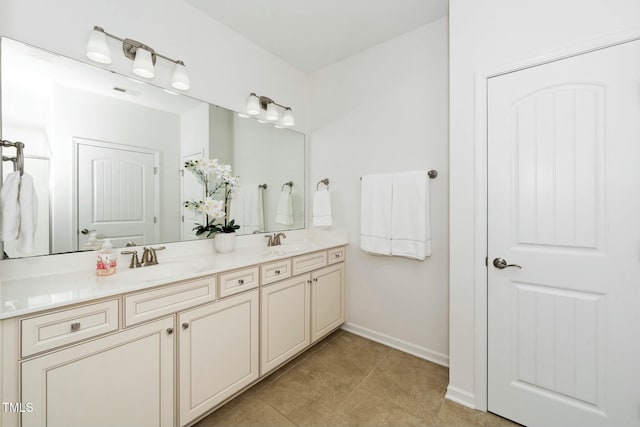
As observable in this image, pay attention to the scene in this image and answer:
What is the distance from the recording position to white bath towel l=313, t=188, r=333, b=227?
103 inches

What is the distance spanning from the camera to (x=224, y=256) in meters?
1.88

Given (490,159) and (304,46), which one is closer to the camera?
(490,159)

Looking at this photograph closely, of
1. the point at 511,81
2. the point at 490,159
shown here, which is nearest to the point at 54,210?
the point at 490,159

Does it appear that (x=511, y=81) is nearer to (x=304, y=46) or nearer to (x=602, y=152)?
(x=602, y=152)

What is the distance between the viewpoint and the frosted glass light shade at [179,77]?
1764 millimetres

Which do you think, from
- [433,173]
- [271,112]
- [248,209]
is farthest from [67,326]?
[433,173]

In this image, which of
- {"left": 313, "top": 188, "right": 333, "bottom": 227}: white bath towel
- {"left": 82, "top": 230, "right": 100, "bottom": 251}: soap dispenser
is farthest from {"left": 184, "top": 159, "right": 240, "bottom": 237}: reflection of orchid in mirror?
{"left": 313, "top": 188, "right": 333, "bottom": 227}: white bath towel

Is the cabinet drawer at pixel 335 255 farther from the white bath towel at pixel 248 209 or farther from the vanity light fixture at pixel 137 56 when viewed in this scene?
the vanity light fixture at pixel 137 56

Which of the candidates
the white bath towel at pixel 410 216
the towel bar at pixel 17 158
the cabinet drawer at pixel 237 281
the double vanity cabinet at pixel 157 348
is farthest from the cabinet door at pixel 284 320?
the towel bar at pixel 17 158

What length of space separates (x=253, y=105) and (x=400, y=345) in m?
2.43

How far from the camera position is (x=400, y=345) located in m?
2.32

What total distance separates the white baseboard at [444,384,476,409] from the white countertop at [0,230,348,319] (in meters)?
1.34

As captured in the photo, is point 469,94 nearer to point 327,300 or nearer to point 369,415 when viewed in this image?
point 327,300

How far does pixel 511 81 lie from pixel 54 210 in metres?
2.58
